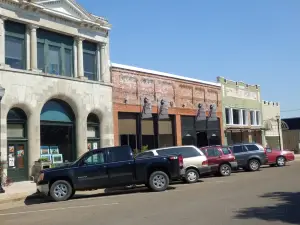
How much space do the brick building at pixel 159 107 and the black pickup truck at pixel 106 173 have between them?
1098cm

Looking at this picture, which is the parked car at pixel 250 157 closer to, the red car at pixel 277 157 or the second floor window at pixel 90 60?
the red car at pixel 277 157

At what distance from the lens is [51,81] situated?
2273cm

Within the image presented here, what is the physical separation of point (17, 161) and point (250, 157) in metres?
13.5

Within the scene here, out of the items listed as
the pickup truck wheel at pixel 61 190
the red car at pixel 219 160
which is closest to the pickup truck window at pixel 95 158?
the pickup truck wheel at pixel 61 190

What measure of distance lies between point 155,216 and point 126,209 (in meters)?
1.67

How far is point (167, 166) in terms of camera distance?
50.9 feet

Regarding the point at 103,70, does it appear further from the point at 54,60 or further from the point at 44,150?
the point at 44,150

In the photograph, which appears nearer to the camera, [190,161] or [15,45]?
[190,161]

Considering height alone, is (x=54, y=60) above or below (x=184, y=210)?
above

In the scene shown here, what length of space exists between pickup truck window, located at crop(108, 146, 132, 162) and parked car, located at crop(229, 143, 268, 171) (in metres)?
11.0

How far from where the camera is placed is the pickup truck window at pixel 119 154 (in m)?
15.2

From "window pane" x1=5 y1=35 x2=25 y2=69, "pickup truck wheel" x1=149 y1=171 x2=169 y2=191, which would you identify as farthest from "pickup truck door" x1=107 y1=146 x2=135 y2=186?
"window pane" x1=5 y1=35 x2=25 y2=69

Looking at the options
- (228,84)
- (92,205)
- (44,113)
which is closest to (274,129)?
(228,84)

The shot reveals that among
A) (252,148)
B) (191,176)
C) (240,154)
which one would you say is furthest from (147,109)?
(191,176)
